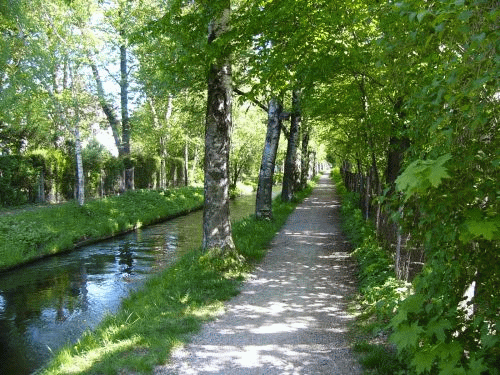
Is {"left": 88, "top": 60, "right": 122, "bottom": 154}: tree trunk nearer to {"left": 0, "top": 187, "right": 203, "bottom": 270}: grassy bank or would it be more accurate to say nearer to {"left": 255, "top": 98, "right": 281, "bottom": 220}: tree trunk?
{"left": 0, "top": 187, "right": 203, "bottom": 270}: grassy bank

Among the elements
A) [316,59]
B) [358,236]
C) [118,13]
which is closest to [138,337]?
[316,59]

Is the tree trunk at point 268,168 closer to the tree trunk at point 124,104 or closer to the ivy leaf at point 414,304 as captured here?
the tree trunk at point 124,104

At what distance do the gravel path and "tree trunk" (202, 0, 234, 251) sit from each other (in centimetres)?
127

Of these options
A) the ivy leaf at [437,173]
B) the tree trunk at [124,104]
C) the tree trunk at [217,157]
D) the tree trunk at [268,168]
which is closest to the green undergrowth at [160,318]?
the tree trunk at [217,157]

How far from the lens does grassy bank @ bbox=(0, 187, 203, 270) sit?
14094 mm

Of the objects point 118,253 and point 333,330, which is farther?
point 118,253

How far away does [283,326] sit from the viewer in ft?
21.6

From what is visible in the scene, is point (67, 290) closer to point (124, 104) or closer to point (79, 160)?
point (79, 160)

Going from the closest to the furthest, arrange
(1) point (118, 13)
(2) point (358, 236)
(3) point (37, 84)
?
(2) point (358, 236) < (3) point (37, 84) < (1) point (118, 13)

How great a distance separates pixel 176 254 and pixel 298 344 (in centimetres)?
895

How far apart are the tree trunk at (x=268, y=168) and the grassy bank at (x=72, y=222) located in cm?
681

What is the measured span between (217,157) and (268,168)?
669cm

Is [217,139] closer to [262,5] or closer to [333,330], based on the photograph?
[262,5]

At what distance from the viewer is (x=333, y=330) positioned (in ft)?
21.3
